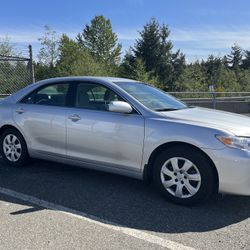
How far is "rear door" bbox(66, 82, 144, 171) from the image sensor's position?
4766mm

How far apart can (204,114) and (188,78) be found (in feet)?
124

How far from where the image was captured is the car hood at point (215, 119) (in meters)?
4.36

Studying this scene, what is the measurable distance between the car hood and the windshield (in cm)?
21

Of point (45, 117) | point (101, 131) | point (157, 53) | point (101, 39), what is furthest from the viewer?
point (101, 39)

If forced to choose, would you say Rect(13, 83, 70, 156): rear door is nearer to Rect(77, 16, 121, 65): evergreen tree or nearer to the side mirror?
the side mirror

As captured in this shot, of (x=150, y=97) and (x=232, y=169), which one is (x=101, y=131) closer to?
(x=150, y=97)

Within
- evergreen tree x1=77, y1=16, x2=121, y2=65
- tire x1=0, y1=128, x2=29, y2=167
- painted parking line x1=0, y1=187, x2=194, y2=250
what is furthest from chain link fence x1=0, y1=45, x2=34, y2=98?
evergreen tree x1=77, y1=16, x2=121, y2=65

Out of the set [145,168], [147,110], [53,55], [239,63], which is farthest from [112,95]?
[239,63]

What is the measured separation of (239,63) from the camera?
269 feet

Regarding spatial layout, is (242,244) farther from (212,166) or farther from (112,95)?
(112,95)

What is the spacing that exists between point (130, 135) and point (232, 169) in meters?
1.28

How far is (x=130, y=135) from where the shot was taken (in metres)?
4.76

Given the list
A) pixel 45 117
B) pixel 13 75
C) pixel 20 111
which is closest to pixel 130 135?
pixel 45 117

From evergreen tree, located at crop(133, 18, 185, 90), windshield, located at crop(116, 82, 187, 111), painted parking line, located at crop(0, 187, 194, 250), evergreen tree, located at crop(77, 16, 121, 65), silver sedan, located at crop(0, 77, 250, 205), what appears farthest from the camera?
evergreen tree, located at crop(77, 16, 121, 65)
